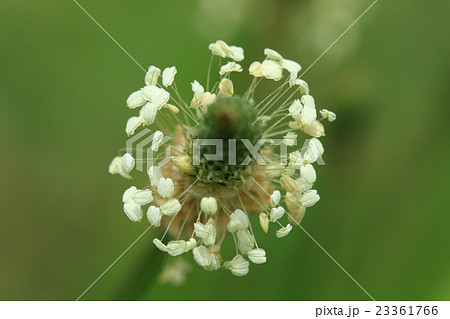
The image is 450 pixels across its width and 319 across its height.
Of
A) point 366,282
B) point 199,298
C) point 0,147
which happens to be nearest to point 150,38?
point 0,147

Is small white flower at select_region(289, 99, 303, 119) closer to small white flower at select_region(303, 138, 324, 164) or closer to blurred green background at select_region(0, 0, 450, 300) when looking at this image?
small white flower at select_region(303, 138, 324, 164)

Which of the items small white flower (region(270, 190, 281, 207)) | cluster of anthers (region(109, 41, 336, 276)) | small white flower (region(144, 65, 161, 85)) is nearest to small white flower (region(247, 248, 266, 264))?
cluster of anthers (region(109, 41, 336, 276))

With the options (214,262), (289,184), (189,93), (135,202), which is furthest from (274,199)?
(189,93)

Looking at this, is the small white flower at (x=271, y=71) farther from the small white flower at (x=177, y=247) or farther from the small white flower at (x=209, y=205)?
the small white flower at (x=177, y=247)

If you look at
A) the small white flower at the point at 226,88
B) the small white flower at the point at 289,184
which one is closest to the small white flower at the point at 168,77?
the small white flower at the point at 226,88

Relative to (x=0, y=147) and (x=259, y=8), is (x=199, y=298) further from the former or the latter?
(x=259, y=8)
